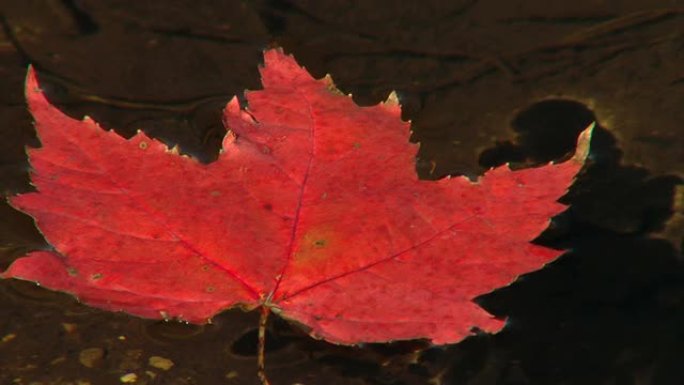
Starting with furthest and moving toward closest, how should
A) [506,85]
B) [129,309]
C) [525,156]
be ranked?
[506,85], [525,156], [129,309]

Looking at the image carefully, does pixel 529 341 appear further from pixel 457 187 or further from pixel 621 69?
pixel 621 69

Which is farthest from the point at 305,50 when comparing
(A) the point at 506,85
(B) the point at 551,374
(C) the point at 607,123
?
(B) the point at 551,374

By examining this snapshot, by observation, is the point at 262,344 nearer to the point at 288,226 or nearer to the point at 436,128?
the point at 288,226

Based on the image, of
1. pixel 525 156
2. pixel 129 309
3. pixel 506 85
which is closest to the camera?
pixel 129 309

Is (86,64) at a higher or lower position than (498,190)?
higher

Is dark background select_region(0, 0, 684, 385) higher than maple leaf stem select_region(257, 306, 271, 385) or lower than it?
higher
